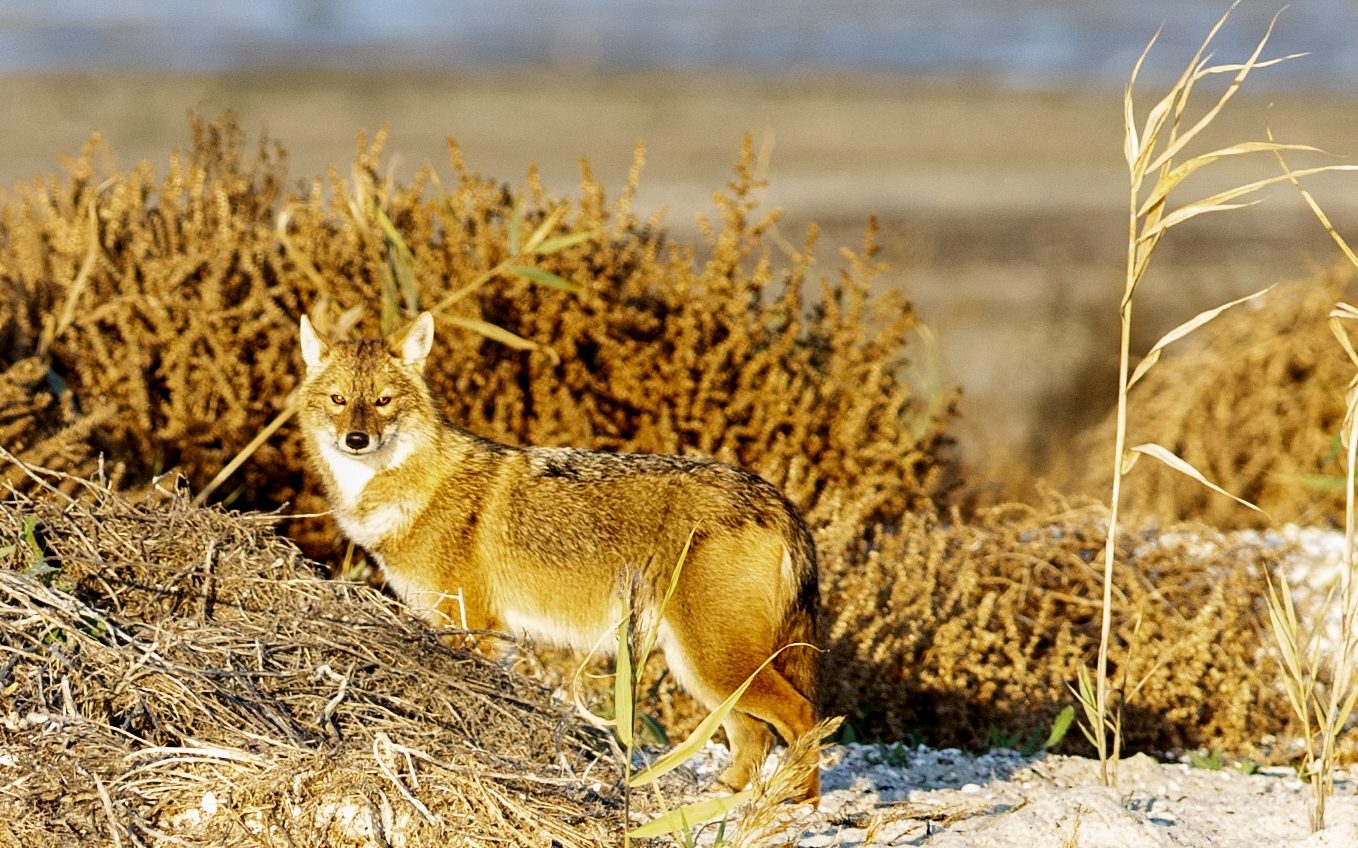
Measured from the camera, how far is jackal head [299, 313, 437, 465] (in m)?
5.52

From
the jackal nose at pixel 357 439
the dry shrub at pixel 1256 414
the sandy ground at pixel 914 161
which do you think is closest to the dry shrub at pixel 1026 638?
the jackal nose at pixel 357 439

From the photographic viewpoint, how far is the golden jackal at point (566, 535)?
16.0 feet

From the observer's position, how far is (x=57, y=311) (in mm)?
7031

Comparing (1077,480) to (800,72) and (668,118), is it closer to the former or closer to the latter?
(668,118)

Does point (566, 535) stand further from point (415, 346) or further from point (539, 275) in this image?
point (539, 275)

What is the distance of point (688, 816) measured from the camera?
380 centimetres

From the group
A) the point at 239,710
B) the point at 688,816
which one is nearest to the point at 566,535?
the point at 239,710

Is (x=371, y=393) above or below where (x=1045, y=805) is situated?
above

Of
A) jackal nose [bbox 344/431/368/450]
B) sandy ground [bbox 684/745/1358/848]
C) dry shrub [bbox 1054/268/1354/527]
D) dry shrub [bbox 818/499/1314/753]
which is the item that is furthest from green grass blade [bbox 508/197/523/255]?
dry shrub [bbox 1054/268/1354/527]

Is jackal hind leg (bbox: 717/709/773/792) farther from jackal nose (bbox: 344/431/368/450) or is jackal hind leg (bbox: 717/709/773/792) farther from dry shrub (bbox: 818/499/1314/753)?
jackal nose (bbox: 344/431/368/450)

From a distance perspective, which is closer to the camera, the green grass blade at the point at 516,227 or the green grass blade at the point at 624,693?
the green grass blade at the point at 624,693

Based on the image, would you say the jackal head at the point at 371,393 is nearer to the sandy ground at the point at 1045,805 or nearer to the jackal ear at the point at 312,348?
the jackal ear at the point at 312,348

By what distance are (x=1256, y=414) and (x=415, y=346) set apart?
5182mm

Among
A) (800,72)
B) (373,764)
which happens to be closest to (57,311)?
(373,764)
